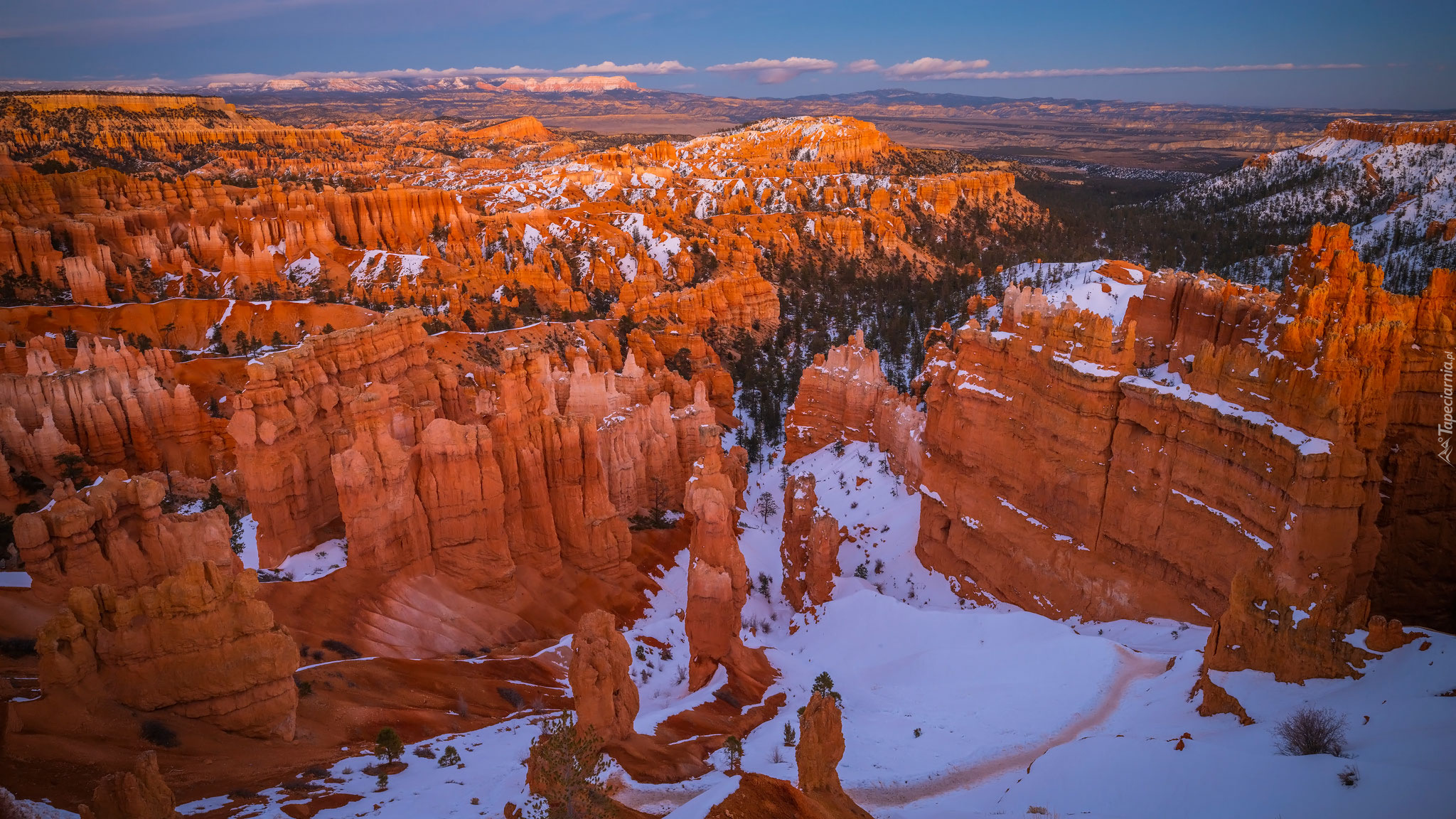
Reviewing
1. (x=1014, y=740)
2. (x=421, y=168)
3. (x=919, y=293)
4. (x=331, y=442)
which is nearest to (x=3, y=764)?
(x=331, y=442)

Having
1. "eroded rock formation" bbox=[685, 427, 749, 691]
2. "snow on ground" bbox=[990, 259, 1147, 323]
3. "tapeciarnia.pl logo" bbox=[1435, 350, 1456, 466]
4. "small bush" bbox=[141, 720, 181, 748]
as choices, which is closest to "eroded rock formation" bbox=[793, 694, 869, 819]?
"eroded rock formation" bbox=[685, 427, 749, 691]

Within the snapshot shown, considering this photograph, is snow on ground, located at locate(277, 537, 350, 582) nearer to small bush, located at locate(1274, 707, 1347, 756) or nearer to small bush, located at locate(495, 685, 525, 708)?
small bush, located at locate(495, 685, 525, 708)

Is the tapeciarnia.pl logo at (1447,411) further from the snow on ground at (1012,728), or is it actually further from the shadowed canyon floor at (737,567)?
the snow on ground at (1012,728)

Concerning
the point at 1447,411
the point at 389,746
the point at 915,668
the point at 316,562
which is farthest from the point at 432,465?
the point at 1447,411

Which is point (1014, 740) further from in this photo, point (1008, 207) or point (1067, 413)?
point (1008, 207)

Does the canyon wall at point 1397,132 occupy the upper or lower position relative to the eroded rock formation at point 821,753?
upper

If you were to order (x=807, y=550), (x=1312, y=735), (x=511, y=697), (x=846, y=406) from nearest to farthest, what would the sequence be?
1. (x=1312, y=735)
2. (x=511, y=697)
3. (x=807, y=550)
4. (x=846, y=406)

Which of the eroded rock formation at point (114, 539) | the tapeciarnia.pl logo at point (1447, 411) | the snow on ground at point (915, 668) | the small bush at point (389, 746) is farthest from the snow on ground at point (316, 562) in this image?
the tapeciarnia.pl logo at point (1447, 411)

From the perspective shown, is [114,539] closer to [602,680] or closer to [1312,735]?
[602,680]
